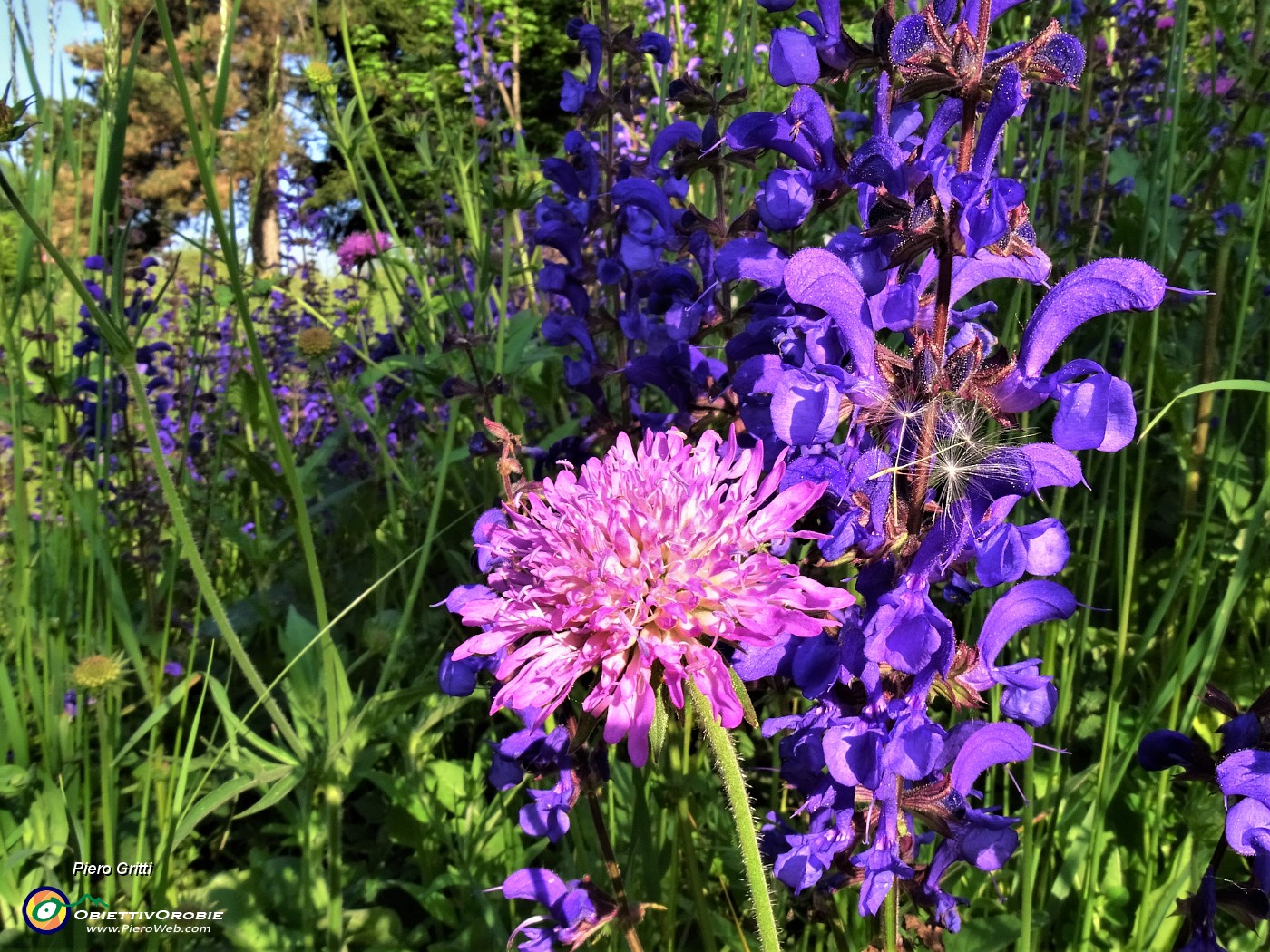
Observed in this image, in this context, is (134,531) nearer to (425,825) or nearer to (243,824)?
(243,824)

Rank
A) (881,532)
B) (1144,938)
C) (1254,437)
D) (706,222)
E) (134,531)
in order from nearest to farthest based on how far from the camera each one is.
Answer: (881,532)
(1144,938)
(706,222)
(1254,437)
(134,531)

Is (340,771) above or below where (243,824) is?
above

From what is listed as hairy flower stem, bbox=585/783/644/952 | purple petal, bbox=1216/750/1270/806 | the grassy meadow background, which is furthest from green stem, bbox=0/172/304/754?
purple petal, bbox=1216/750/1270/806

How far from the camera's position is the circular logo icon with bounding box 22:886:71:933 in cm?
139

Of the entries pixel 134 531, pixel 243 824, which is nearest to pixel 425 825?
pixel 243 824

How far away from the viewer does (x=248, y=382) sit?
81.0 inches

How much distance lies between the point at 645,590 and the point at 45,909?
127cm

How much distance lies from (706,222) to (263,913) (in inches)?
54.7

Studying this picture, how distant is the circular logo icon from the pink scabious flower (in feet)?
3.55

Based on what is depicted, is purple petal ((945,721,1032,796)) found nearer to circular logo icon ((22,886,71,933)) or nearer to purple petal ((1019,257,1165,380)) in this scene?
purple petal ((1019,257,1165,380))

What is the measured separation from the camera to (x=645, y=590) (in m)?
0.74

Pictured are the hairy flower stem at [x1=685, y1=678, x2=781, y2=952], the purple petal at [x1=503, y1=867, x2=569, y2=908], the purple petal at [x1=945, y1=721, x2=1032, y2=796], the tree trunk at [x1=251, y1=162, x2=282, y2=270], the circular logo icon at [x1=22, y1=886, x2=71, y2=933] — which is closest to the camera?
the hairy flower stem at [x1=685, y1=678, x2=781, y2=952]

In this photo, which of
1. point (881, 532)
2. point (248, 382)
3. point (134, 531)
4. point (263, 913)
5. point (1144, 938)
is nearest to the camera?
point (881, 532)

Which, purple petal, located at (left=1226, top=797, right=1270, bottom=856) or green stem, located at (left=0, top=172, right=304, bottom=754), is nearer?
purple petal, located at (left=1226, top=797, right=1270, bottom=856)
